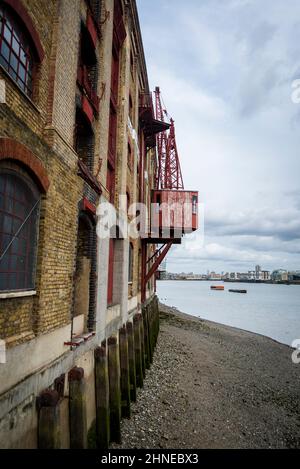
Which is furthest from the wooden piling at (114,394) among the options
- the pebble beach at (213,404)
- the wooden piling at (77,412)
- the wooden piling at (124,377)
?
the wooden piling at (77,412)

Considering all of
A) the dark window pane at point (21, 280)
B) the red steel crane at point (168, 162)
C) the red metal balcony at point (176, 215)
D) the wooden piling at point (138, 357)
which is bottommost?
the wooden piling at point (138, 357)

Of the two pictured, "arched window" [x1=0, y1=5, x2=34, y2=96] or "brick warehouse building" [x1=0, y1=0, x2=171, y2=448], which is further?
"arched window" [x1=0, y1=5, x2=34, y2=96]

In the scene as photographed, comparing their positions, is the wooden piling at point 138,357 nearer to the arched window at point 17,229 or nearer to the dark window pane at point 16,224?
the arched window at point 17,229

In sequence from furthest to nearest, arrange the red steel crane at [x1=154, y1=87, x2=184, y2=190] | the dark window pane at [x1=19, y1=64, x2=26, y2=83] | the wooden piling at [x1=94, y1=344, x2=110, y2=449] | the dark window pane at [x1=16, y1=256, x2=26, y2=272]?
the red steel crane at [x1=154, y1=87, x2=184, y2=190]
the wooden piling at [x1=94, y1=344, x2=110, y2=449]
the dark window pane at [x1=19, y1=64, x2=26, y2=83]
the dark window pane at [x1=16, y1=256, x2=26, y2=272]

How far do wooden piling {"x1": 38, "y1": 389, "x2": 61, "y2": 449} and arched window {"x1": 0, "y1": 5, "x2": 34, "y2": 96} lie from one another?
14.8 feet

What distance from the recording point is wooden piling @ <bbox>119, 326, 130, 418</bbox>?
7277mm

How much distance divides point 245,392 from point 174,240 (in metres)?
9.78

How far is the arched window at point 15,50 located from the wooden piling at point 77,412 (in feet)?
14.9

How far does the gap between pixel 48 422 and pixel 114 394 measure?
3.07 meters

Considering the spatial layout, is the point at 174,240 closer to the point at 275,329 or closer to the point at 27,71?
the point at 27,71

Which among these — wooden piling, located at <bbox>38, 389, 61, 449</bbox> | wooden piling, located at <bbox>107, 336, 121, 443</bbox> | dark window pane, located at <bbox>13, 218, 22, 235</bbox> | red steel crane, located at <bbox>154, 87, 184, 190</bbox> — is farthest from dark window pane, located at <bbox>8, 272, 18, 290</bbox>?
red steel crane, located at <bbox>154, 87, 184, 190</bbox>

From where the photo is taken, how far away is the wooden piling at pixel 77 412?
165 inches

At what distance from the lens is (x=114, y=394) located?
21.0 ft

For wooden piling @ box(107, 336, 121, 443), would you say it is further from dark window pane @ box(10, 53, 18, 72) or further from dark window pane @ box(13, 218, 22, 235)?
dark window pane @ box(10, 53, 18, 72)
